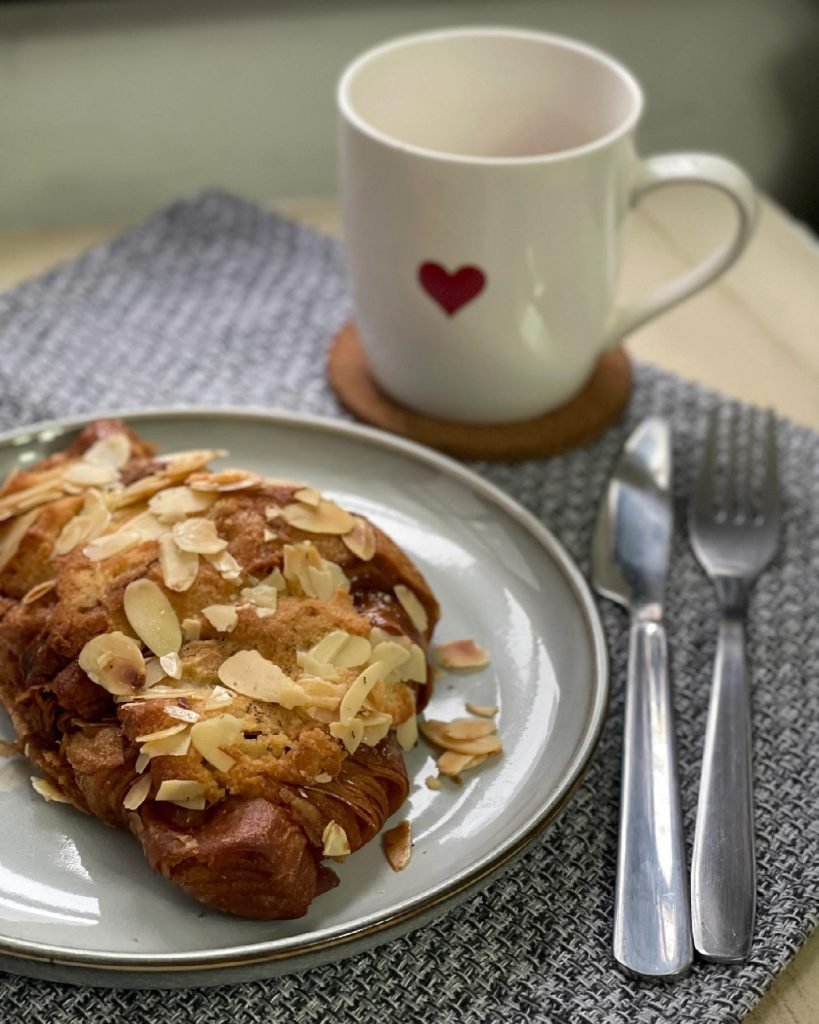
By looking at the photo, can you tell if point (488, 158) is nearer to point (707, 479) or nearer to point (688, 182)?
point (688, 182)

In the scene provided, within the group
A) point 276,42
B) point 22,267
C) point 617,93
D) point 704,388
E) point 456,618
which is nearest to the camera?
point 456,618

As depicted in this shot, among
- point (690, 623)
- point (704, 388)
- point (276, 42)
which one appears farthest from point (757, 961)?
point (276, 42)

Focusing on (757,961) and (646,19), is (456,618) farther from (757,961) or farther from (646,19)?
(646,19)

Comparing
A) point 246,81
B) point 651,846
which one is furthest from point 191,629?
point 246,81

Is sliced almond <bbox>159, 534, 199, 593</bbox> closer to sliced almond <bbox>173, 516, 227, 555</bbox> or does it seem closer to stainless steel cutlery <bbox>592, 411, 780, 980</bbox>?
sliced almond <bbox>173, 516, 227, 555</bbox>

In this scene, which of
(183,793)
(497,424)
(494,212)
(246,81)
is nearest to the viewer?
(183,793)

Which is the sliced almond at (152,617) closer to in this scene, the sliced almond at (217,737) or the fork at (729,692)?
the sliced almond at (217,737)

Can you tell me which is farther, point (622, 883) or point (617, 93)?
point (617, 93)
